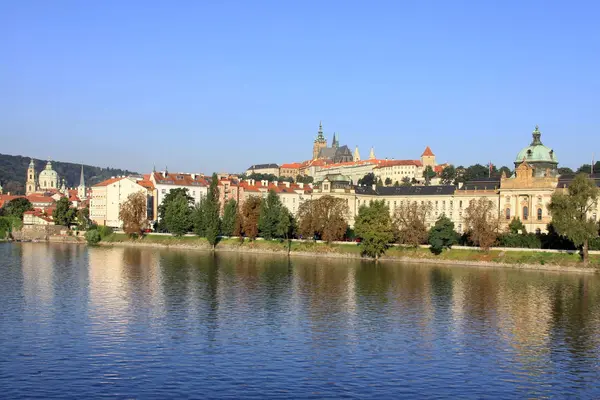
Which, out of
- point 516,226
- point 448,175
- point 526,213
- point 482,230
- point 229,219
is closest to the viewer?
point 482,230

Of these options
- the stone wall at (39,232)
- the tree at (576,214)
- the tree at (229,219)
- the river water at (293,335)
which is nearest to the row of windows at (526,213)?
the tree at (576,214)

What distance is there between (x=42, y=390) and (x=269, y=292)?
29.3 meters

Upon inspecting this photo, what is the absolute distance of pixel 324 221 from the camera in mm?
97750

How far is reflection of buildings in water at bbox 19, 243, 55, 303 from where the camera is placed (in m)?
53.4

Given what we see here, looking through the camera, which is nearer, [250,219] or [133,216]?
[250,219]

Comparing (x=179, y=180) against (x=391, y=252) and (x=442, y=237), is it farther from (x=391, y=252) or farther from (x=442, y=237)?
(x=442, y=237)

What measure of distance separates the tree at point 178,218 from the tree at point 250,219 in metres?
10.0

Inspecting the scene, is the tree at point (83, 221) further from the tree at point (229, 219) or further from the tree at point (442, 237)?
the tree at point (442, 237)

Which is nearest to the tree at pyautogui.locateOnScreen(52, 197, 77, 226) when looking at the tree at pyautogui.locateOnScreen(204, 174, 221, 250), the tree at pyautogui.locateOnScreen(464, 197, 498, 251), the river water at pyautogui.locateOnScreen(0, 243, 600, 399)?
the tree at pyautogui.locateOnScreen(204, 174, 221, 250)

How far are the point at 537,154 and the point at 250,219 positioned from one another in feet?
138

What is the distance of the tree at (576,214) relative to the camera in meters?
76.2

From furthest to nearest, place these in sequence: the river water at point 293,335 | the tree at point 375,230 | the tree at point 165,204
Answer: the tree at point 165,204
the tree at point 375,230
the river water at point 293,335

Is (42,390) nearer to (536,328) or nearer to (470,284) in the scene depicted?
(536,328)

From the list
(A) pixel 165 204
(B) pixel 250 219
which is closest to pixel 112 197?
(A) pixel 165 204
